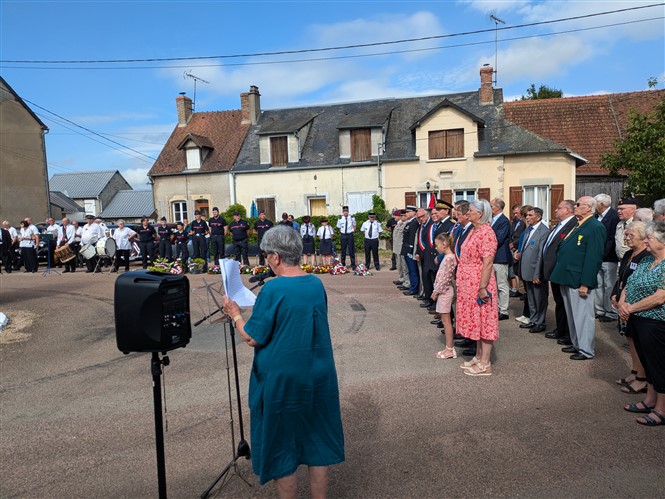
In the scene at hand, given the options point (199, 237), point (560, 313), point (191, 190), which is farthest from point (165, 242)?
point (560, 313)

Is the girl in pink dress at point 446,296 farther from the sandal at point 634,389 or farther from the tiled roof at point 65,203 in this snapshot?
the tiled roof at point 65,203

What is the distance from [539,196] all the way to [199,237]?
16286mm

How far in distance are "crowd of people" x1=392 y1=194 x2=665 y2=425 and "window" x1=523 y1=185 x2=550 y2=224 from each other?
16198mm

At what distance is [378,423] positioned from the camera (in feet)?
15.6

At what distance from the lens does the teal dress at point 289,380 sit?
9.43 feet

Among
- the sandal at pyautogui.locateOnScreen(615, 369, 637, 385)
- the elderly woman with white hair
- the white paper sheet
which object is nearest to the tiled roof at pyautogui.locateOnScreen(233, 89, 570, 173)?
the elderly woman with white hair

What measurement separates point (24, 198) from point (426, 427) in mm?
33252

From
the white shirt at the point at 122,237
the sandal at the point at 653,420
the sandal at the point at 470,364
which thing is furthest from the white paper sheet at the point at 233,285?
the white shirt at the point at 122,237

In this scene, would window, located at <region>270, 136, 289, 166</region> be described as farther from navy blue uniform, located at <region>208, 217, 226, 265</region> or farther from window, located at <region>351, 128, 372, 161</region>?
navy blue uniform, located at <region>208, 217, 226, 265</region>

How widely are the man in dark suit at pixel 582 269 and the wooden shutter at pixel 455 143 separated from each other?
1923 cm

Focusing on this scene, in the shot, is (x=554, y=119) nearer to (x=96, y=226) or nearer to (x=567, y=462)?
(x=96, y=226)

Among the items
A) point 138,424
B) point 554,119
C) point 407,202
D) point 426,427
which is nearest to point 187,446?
point 138,424

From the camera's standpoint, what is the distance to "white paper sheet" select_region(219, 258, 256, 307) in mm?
3361

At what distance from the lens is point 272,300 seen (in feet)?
9.47
